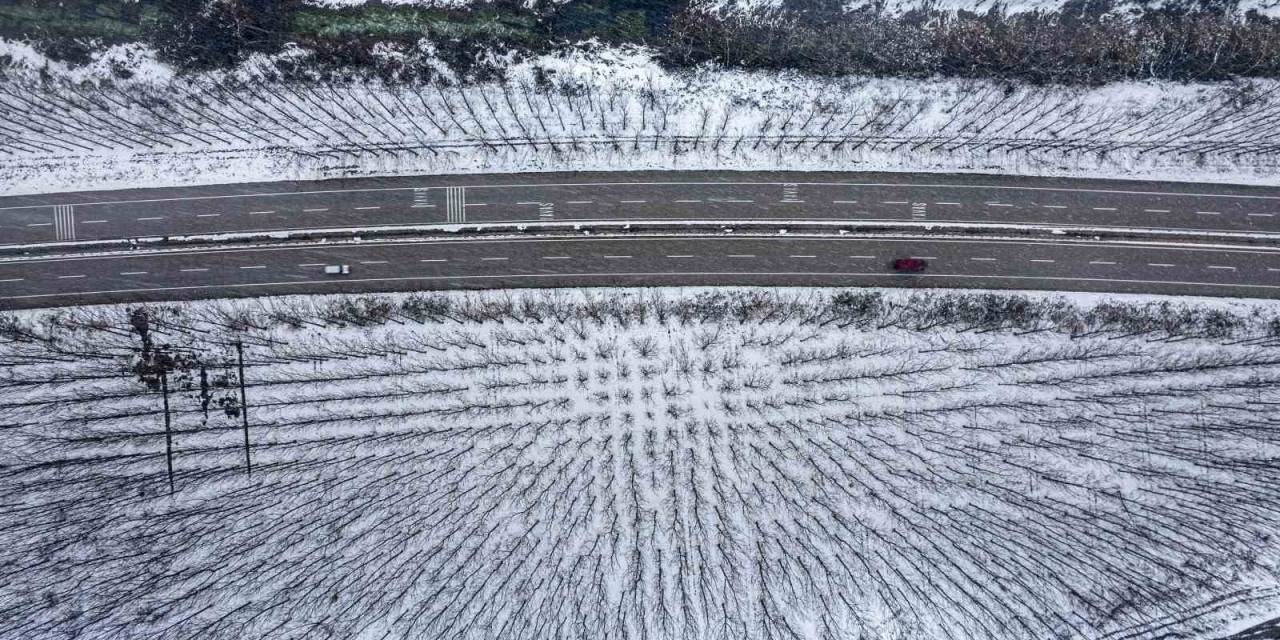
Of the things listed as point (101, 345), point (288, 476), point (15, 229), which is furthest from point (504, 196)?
point (15, 229)

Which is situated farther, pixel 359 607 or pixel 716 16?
pixel 716 16

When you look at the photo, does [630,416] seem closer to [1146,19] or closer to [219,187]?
[219,187]

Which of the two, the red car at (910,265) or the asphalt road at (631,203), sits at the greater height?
the asphalt road at (631,203)

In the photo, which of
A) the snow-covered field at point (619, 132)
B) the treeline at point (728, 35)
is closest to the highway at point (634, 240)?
the snow-covered field at point (619, 132)

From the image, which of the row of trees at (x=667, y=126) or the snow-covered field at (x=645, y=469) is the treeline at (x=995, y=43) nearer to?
the row of trees at (x=667, y=126)

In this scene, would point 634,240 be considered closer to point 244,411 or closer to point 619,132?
point 619,132

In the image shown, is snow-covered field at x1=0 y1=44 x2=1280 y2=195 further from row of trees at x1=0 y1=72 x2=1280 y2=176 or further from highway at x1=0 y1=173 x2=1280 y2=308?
highway at x1=0 y1=173 x2=1280 y2=308

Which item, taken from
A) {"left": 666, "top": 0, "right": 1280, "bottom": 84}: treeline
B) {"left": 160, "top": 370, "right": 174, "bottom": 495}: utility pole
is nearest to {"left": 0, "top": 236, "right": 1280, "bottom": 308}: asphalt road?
{"left": 160, "top": 370, "right": 174, "bottom": 495}: utility pole
